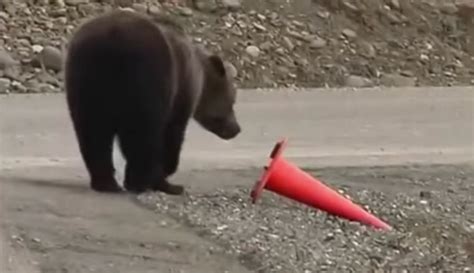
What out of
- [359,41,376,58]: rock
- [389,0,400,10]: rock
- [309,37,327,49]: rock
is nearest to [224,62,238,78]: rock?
[309,37,327,49]: rock

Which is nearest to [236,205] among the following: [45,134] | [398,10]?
[45,134]

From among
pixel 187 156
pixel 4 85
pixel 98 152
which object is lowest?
pixel 4 85

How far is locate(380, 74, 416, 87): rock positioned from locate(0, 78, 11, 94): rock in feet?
17.8

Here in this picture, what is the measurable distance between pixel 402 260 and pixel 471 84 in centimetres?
1403

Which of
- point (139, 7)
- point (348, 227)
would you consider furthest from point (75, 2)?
point (348, 227)

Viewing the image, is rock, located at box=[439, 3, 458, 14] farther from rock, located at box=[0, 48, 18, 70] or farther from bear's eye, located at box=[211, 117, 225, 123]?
bear's eye, located at box=[211, 117, 225, 123]

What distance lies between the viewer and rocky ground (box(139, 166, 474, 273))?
614cm

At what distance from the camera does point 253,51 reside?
20.2 m

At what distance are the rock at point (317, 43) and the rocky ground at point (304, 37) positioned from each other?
16 mm

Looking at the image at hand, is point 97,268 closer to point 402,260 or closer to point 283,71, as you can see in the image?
point 402,260

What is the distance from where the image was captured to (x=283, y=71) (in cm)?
1941

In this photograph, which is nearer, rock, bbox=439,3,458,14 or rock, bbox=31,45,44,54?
rock, bbox=31,45,44,54

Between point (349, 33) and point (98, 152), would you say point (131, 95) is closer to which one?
point (98, 152)

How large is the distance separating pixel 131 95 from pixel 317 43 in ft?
44.2
